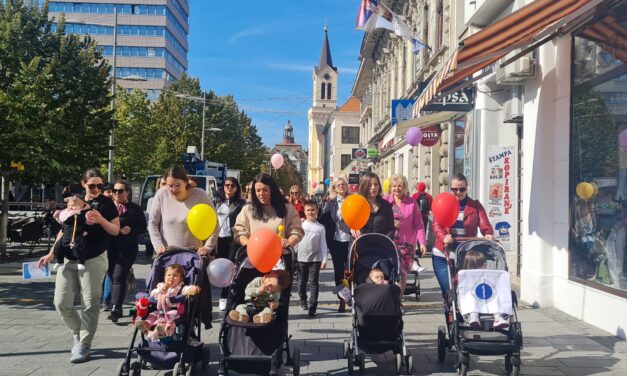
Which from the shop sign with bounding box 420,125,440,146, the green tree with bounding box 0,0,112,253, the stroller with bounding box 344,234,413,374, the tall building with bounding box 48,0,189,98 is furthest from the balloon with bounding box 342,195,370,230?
the tall building with bounding box 48,0,189,98

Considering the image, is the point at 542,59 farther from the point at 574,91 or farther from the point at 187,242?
the point at 187,242

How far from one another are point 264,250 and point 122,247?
11.7 ft

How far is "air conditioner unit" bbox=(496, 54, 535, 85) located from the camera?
9.21 meters

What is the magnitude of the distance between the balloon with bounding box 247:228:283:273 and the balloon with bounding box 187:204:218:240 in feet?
2.69

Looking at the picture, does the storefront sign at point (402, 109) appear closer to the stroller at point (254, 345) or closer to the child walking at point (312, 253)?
the child walking at point (312, 253)

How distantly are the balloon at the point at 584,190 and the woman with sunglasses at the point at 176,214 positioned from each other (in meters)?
5.13

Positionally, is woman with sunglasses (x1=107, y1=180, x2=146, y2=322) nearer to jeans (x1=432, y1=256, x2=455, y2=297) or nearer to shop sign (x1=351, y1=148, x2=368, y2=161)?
jeans (x1=432, y1=256, x2=455, y2=297)

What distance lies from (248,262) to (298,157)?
176 m

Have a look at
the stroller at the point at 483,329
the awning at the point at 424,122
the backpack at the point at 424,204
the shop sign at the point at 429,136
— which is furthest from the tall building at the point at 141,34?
the stroller at the point at 483,329

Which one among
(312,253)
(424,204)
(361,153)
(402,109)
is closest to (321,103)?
(361,153)

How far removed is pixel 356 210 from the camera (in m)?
7.03

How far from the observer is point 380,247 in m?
6.45

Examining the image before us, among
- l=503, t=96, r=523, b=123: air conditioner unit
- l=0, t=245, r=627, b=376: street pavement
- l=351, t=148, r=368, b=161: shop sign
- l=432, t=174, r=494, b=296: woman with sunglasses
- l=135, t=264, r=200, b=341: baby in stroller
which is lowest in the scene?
l=0, t=245, r=627, b=376: street pavement

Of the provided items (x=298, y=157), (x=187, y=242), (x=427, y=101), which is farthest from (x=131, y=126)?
(x=298, y=157)
